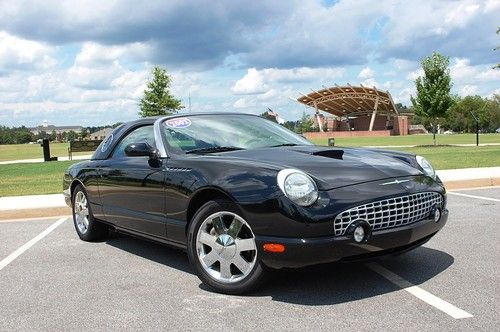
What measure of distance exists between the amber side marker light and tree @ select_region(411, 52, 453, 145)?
112 feet

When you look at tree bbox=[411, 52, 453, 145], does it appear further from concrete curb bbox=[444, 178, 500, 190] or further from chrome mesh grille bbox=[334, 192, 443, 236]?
chrome mesh grille bbox=[334, 192, 443, 236]

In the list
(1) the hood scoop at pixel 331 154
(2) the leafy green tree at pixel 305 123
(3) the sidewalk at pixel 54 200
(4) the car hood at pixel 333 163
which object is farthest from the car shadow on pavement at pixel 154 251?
(2) the leafy green tree at pixel 305 123

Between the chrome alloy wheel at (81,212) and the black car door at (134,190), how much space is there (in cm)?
73

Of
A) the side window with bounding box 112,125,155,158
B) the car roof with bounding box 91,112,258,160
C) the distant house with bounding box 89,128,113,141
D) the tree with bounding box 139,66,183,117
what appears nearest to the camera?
the side window with bounding box 112,125,155,158

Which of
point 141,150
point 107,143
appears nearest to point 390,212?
point 141,150

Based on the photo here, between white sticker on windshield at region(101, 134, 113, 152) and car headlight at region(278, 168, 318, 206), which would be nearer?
car headlight at region(278, 168, 318, 206)

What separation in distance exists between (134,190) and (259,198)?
1.74 metres

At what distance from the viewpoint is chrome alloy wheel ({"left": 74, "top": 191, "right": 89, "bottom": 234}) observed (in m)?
6.45

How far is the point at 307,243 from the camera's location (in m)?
3.65

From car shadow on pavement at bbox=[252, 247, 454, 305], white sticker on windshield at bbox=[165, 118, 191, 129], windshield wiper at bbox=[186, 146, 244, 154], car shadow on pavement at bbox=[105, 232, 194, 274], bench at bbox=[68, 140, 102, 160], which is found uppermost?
white sticker on windshield at bbox=[165, 118, 191, 129]

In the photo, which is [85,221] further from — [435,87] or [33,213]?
[435,87]

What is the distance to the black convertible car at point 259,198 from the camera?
12.2ft

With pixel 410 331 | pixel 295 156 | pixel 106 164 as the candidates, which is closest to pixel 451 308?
pixel 410 331

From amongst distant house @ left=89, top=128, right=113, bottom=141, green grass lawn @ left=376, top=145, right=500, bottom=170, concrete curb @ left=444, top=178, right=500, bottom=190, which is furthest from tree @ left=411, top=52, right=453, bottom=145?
concrete curb @ left=444, top=178, right=500, bottom=190
